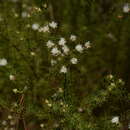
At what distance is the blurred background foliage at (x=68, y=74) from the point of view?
326 centimetres

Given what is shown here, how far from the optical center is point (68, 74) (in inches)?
131

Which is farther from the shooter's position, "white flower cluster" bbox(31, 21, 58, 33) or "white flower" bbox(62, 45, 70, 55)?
"white flower cluster" bbox(31, 21, 58, 33)

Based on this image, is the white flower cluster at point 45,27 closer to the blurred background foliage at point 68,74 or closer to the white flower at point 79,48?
the blurred background foliage at point 68,74

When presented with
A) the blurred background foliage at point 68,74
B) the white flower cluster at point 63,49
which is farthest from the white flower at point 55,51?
the blurred background foliage at point 68,74

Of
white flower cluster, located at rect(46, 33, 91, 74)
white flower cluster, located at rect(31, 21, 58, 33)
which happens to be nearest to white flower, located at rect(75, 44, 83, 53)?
white flower cluster, located at rect(46, 33, 91, 74)

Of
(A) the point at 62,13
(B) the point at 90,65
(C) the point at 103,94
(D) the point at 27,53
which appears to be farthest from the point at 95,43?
(C) the point at 103,94

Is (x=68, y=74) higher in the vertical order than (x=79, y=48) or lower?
lower

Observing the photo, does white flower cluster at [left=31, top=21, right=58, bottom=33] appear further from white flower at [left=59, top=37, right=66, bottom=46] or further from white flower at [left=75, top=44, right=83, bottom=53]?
white flower at [left=75, top=44, right=83, bottom=53]

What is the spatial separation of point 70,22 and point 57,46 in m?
1.55

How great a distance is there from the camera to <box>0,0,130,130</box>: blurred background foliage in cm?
326

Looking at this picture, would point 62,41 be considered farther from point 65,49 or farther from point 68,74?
point 68,74

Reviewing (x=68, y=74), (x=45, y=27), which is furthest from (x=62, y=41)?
(x=68, y=74)

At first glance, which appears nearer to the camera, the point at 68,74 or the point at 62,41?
the point at 68,74

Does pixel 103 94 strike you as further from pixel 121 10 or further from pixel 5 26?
pixel 121 10
